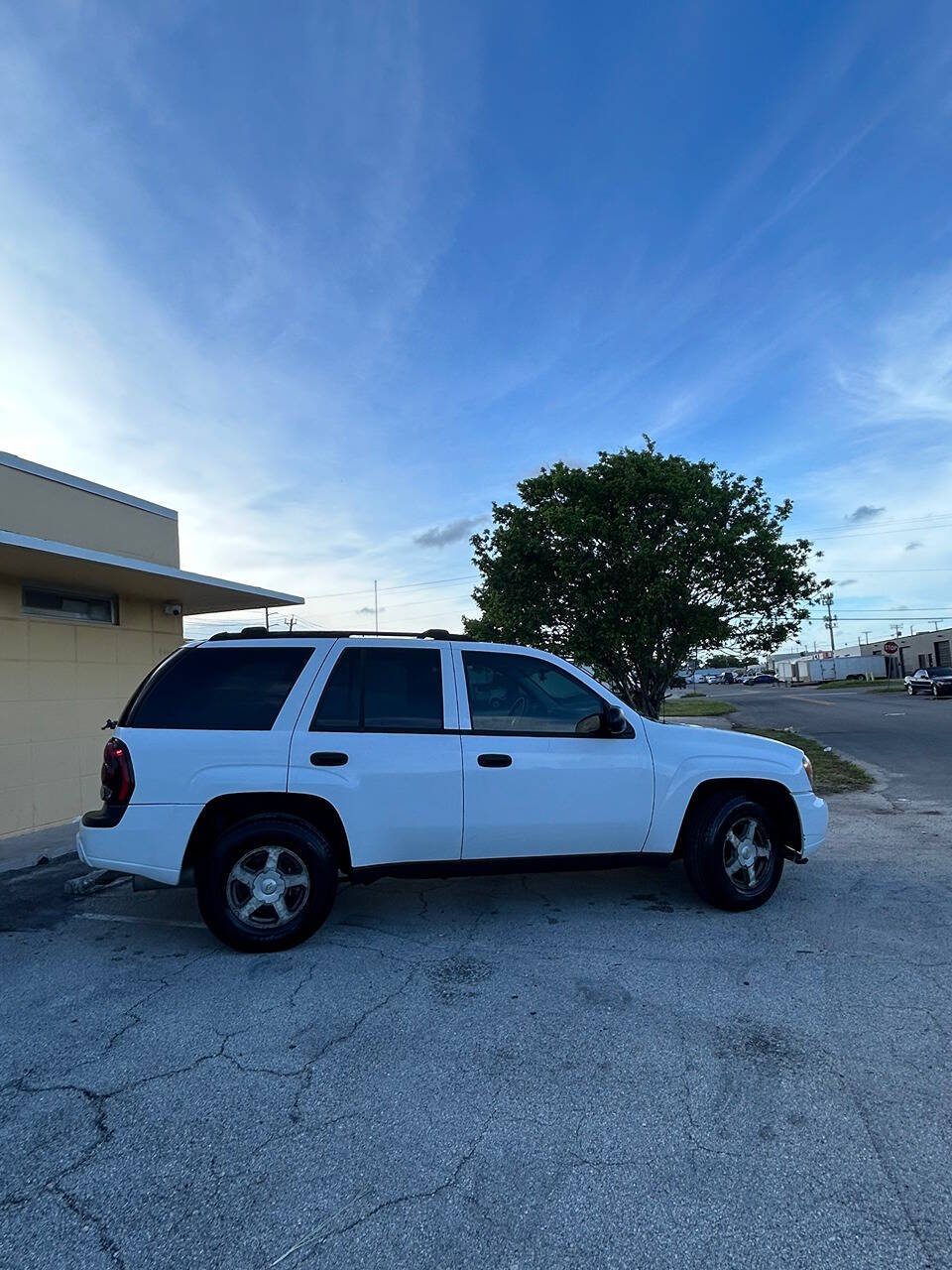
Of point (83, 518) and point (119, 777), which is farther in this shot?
point (83, 518)

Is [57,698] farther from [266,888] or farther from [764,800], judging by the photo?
[764,800]

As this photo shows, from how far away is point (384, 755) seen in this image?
4.60 meters

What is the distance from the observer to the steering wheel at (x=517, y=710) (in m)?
4.87

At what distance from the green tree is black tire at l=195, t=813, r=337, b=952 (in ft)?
27.9

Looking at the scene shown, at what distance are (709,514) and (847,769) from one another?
15.5ft

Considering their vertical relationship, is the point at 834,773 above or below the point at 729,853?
below

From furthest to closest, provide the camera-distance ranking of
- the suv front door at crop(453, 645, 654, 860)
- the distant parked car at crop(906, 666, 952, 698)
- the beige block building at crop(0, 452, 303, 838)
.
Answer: the distant parked car at crop(906, 666, 952, 698) → the beige block building at crop(0, 452, 303, 838) → the suv front door at crop(453, 645, 654, 860)

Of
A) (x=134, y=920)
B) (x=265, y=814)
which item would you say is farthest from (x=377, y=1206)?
(x=134, y=920)

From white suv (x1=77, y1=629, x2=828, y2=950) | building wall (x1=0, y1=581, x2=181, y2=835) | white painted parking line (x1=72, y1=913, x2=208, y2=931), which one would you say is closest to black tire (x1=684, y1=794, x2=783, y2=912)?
white suv (x1=77, y1=629, x2=828, y2=950)

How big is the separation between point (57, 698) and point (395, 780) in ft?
20.4

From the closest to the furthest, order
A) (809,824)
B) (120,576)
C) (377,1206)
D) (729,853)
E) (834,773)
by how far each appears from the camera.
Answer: (377,1206), (729,853), (809,824), (120,576), (834,773)

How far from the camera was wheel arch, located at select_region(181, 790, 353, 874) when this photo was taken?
4.45m

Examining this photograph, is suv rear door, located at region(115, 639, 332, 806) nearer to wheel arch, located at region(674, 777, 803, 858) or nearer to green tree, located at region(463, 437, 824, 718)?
wheel arch, located at region(674, 777, 803, 858)

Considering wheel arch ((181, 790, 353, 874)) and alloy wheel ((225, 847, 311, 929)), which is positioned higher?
wheel arch ((181, 790, 353, 874))
